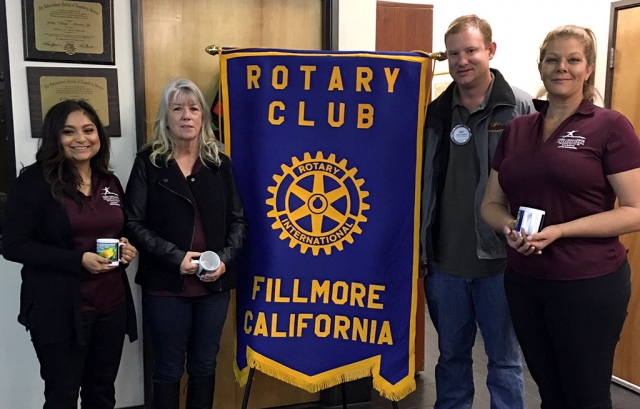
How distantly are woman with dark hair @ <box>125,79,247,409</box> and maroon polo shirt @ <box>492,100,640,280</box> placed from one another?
3.40 feet

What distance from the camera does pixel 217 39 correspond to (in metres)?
2.43

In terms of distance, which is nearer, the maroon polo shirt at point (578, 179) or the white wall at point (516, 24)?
the maroon polo shirt at point (578, 179)

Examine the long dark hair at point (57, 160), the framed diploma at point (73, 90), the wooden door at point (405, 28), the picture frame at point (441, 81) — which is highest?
the wooden door at point (405, 28)

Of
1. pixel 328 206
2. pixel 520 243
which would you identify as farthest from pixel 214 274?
pixel 520 243

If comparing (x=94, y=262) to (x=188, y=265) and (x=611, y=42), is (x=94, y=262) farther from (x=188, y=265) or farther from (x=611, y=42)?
(x=611, y=42)

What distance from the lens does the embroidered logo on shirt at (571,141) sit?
1.47m

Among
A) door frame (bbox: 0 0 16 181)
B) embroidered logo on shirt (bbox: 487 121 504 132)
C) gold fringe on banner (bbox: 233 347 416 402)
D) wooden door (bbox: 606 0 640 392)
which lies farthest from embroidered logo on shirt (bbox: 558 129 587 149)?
door frame (bbox: 0 0 16 181)

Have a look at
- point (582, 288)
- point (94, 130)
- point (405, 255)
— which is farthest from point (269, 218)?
point (582, 288)

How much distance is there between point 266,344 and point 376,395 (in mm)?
970

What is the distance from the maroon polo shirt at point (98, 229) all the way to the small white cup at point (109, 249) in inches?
3.4

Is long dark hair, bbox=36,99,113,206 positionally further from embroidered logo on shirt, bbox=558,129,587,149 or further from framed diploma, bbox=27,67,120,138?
embroidered logo on shirt, bbox=558,129,587,149

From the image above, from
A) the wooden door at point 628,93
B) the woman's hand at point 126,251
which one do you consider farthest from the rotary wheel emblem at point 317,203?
the wooden door at point 628,93

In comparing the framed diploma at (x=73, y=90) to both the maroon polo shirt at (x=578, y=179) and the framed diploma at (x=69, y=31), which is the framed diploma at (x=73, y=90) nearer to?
the framed diploma at (x=69, y=31)

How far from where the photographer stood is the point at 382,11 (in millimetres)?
2852
